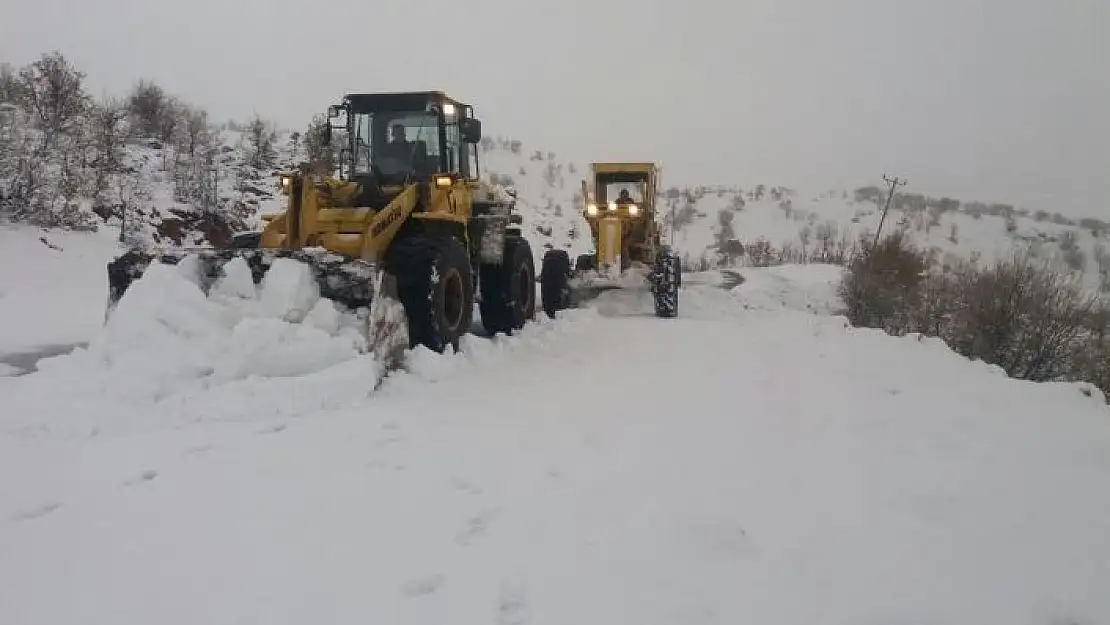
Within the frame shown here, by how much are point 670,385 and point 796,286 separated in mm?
15791

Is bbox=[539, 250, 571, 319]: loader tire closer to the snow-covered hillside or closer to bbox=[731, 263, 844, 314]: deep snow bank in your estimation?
bbox=[731, 263, 844, 314]: deep snow bank

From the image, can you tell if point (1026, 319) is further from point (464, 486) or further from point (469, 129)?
point (464, 486)

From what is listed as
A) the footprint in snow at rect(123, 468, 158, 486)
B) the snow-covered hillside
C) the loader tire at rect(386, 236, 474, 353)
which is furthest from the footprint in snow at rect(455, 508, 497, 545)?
the snow-covered hillside

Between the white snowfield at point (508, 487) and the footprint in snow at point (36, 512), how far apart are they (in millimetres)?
13

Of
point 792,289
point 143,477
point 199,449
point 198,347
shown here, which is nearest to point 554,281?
point 198,347

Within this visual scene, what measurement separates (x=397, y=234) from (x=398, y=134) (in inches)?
59.2

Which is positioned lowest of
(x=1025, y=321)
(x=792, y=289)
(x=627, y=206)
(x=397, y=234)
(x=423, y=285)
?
(x=1025, y=321)

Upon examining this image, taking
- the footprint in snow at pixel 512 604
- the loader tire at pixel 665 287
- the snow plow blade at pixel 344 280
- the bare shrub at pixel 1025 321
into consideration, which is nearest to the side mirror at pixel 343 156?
the snow plow blade at pixel 344 280

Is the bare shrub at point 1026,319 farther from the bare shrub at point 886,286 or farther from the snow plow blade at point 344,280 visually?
the snow plow blade at point 344,280

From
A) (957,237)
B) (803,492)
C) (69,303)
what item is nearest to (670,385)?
(803,492)

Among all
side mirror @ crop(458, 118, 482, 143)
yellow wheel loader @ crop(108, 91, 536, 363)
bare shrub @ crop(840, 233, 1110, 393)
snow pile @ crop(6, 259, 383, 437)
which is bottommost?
bare shrub @ crop(840, 233, 1110, 393)

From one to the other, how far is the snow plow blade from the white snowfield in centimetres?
17

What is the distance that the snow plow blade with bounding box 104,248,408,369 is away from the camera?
17.6ft

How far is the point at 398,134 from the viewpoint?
7625mm
